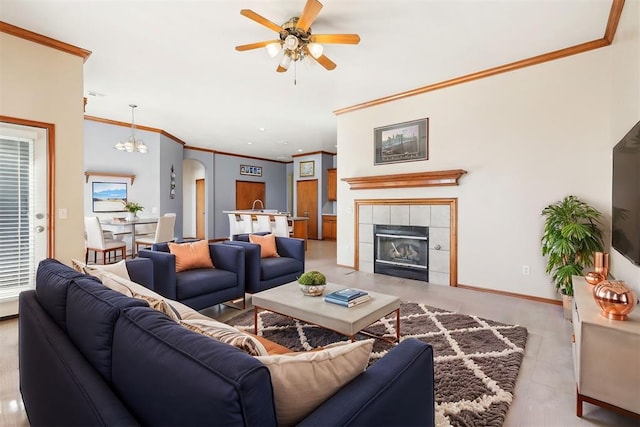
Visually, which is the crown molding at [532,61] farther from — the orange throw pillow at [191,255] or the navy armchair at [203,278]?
the orange throw pillow at [191,255]

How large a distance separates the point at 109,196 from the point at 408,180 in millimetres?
5665

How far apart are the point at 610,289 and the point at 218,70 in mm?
4111

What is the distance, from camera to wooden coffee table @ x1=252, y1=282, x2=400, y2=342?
6.95 feet

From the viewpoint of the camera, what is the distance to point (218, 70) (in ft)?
12.7

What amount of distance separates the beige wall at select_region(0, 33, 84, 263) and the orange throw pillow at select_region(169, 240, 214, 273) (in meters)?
1.12

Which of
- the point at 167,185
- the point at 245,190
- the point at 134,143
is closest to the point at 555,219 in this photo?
the point at 134,143

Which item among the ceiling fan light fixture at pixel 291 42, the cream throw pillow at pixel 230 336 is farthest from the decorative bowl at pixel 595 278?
the ceiling fan light fixture at pixel 291 42

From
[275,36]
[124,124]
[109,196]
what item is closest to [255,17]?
[275,36]

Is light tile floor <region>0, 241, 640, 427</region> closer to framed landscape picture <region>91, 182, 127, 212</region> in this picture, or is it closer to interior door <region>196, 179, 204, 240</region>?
framed landscape picture <region>91, 182, 127, 212</region>

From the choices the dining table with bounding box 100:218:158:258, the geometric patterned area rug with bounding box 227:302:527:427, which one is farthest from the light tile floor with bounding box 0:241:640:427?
the dining table with bounding box 100:218:158:258

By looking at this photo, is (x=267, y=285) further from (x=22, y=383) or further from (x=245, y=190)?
(x=245, y=190)

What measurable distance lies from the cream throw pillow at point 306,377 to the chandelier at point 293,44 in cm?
265

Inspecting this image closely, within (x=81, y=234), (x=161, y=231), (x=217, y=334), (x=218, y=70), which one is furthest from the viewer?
(x=161, y=231)

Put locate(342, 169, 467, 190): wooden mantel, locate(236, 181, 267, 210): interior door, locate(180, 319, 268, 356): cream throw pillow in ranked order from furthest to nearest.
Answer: locate(236, 181, 267, 210): interior door < locate(342, 169, 467, 190): wooden mantel < locate(180, 319, 268, 356): cream throw pillow
